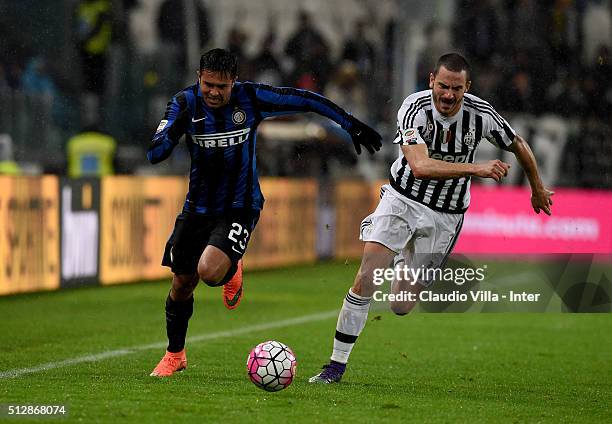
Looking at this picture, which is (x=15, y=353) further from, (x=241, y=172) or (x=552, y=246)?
(x=552, y=246)

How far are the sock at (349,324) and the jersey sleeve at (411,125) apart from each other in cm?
99

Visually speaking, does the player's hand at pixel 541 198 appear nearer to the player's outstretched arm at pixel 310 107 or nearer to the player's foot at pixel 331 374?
the player's outstretched arm at pixel 310 107

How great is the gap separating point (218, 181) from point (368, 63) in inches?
464

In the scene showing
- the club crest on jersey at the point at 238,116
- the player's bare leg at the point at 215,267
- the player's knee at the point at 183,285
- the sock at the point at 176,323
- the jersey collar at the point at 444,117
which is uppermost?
the jersey collar at the point at 444,117

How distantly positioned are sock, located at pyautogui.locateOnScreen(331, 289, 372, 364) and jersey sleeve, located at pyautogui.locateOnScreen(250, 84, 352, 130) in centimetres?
107

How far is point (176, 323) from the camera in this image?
7793 mm

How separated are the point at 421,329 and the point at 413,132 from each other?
3.98 metres

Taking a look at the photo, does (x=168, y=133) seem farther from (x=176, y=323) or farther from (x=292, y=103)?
(x=176, y=323)

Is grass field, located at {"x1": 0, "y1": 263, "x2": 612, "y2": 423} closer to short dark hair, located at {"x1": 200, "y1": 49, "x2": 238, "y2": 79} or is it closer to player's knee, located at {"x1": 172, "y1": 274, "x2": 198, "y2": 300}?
player's knee, located at {"x1": 172, "y1": 274, "x2": 198, "y2": 300}

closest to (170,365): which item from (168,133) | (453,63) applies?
(168,133)

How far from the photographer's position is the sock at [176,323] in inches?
305

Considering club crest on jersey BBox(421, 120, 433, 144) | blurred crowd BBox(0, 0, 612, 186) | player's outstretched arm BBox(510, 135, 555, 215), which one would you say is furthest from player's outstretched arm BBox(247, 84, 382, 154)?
blurred crowd BBox(0, 0, 612, 186)

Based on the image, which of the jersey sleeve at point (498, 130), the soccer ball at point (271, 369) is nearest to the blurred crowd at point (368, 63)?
the jersey sleeve at point (498, 130)

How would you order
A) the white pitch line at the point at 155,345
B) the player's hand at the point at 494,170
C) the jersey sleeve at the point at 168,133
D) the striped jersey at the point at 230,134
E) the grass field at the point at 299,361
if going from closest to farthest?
the grass field at the point at 299,361 < the player's hand at the point at 494,170 < the jersey sleeve at the point at 168,133 < the striped jersey at the point at 230,134 < the white pitch line at the point at 155,345
